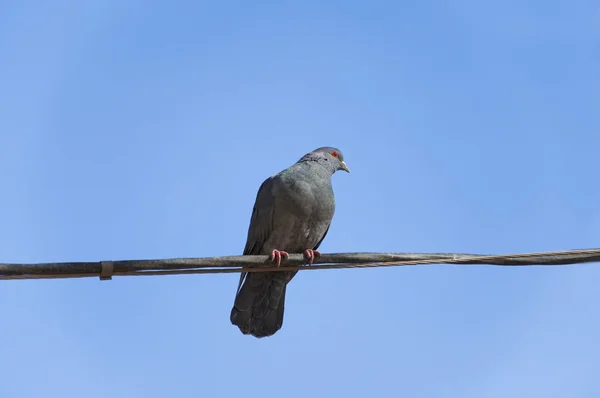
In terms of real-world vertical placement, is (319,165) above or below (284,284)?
above

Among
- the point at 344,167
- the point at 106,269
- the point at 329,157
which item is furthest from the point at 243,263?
the point at 344,167

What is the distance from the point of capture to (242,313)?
801 centimetres

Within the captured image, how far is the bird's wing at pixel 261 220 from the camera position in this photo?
26.4 ft

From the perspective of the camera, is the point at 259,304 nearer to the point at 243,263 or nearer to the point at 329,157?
the point at 329,157

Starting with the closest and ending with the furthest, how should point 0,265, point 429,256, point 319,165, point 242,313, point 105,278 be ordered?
point 0,265 < point 105,278 < point 429,256 < point 242,313 < point 319,165

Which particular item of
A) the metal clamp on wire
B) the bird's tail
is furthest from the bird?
the metal clamp on wire

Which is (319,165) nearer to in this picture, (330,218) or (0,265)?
(330,218)

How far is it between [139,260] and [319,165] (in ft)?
11.7

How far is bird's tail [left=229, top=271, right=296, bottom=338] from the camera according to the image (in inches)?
315

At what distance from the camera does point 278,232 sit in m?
8.01

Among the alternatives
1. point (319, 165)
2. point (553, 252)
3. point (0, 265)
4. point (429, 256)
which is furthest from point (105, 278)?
point (319, 165)

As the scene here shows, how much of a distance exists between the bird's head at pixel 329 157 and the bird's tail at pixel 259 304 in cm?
134

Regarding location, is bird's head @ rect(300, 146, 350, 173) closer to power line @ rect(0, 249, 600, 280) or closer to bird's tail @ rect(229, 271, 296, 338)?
bird's tail @ rect(229, 271, 296, 338)

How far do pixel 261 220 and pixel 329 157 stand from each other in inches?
51.6
